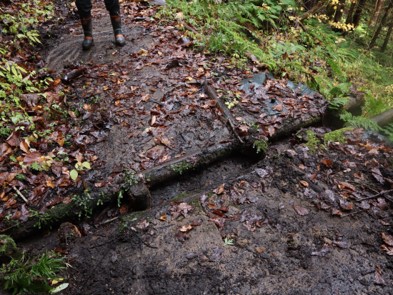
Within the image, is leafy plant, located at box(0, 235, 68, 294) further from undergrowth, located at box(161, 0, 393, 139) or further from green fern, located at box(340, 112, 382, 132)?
undergrowth, located at box(161, 0, 393, 139)

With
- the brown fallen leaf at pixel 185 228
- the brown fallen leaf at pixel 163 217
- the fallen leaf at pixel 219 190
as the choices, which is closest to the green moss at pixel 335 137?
the fallen leaf at pixel 219 190

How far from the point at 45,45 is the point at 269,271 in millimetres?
6106

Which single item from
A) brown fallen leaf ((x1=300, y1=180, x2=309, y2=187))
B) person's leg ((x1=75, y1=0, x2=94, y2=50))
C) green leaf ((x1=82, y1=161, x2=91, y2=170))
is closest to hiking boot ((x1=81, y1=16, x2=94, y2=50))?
person's leg ((x1=75, y1=0, x2=94, y2=50))

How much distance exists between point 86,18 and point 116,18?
59 centimetres

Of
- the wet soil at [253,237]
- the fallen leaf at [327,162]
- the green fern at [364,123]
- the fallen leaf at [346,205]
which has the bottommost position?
the wet soil at [253,237]

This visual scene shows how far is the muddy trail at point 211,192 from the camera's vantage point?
9.72 ft

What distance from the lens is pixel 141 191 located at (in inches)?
139

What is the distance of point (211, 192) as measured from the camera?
371cm

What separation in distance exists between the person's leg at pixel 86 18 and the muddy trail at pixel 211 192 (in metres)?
0.83

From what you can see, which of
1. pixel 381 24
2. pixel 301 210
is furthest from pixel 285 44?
pixel 381 24

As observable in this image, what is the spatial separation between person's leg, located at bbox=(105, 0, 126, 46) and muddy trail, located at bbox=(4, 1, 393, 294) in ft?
3.25

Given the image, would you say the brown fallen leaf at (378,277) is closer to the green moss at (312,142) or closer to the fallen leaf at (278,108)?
the green moss at (312,142)

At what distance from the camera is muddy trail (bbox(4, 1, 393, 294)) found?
2963 mm

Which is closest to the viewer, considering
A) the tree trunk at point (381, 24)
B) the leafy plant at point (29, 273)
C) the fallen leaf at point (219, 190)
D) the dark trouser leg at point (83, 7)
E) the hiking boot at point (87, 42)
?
the leafy plant at point (29, 273)
